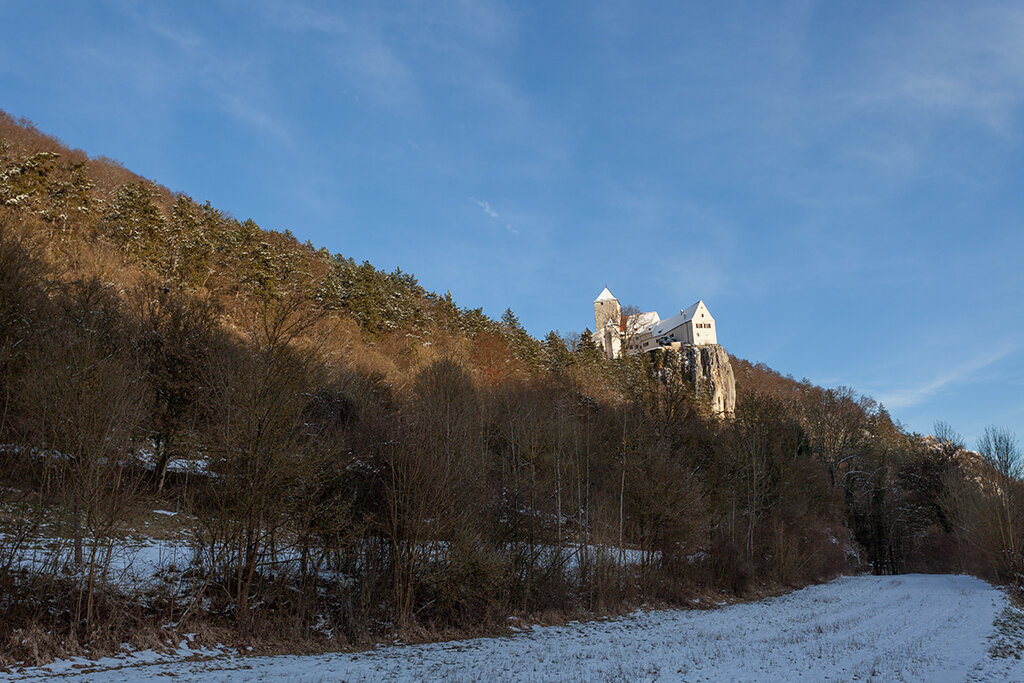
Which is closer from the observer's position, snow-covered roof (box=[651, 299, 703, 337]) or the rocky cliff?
the rocky cliff

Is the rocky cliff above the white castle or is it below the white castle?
below

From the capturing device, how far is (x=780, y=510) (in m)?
42.7

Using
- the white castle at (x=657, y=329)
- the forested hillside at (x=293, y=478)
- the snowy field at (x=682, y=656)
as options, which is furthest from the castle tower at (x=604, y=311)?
the snowy field at (x=682, y=656)

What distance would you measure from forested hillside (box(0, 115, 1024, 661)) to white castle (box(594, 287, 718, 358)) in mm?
58111

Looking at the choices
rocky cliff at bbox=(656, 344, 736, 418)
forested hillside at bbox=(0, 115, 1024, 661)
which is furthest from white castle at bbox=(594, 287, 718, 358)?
forested hillside at bbox=(0, 115, 1024, 661)

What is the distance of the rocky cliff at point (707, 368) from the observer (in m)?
90.2

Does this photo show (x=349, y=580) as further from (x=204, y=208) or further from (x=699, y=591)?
(x=204, y=208)

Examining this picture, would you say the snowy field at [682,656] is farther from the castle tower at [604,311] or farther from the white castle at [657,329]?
the castle tower at [604,311]

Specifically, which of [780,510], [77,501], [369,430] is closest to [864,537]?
[780,510]

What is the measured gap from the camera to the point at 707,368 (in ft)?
308

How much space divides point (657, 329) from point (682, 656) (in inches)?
4627

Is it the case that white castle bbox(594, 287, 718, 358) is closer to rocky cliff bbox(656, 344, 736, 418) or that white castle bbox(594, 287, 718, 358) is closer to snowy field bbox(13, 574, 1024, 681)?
rocky cliff bbox(656, 344, 736, 418)

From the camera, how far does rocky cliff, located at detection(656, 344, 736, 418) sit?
90213 mm

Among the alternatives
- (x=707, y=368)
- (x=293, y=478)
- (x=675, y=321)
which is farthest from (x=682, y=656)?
(x=675, y=321)
